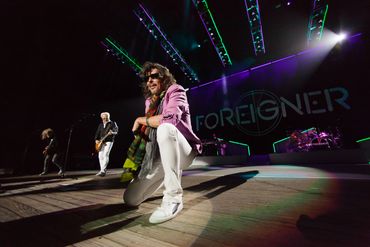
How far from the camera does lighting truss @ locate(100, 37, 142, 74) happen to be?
19.9ft

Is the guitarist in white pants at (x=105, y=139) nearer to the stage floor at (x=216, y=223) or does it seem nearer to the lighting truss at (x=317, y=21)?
the stage floor at (x=216, y=223)

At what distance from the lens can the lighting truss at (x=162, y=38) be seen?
5295mm

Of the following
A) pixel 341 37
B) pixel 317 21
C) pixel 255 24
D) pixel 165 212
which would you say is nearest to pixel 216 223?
pixel 165 212

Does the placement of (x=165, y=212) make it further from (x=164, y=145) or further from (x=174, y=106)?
(x=174, y=106)

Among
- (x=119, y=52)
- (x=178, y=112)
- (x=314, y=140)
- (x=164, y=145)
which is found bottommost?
(x=164, y=145)

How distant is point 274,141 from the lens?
7.32m

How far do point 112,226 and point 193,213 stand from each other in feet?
1.72

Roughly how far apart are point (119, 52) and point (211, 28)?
352 centimetres

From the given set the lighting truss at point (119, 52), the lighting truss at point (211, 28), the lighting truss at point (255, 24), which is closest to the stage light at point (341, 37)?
the lighting truss at point (255, 24)

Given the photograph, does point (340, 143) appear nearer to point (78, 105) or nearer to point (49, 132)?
point (49, 132)

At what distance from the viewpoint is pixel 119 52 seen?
6.61m

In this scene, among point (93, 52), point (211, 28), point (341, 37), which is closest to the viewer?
point (211, 28)

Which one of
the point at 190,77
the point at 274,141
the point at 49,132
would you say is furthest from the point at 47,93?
the point at 274,141

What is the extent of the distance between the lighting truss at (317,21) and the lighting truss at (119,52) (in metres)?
6.28
